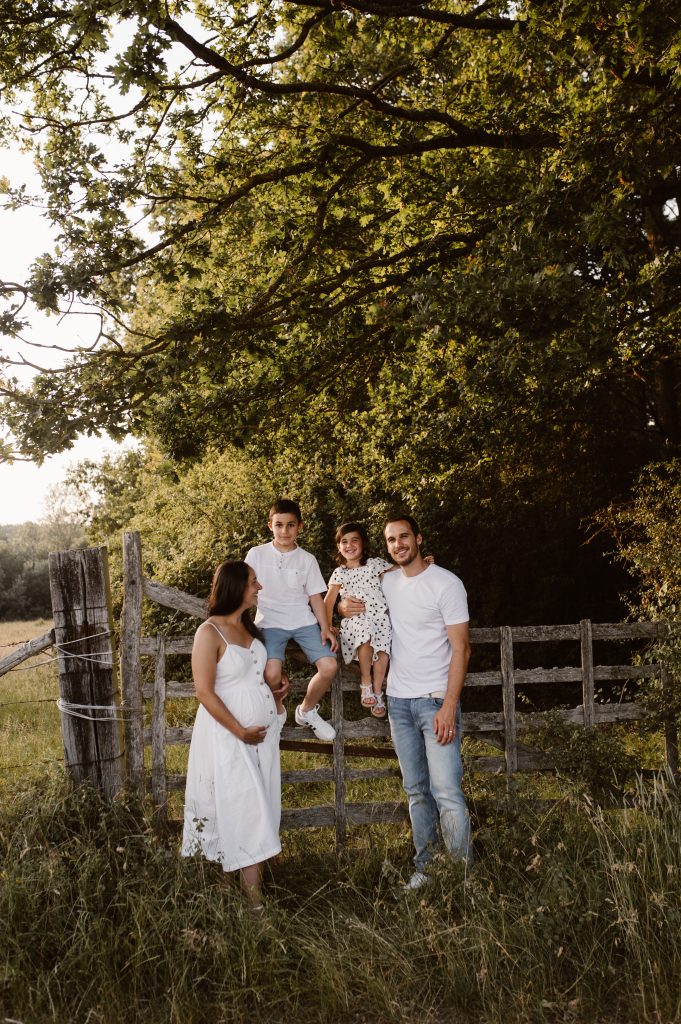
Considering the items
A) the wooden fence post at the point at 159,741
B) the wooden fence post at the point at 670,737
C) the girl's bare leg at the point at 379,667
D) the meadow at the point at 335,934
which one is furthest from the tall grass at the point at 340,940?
the wooden fence post at the point at 670,737

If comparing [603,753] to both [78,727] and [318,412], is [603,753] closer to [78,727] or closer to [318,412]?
[78,727]

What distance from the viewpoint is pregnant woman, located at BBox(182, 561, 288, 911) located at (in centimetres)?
455

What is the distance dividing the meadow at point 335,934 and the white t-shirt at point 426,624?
0.98m

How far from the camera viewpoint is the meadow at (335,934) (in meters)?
3.78

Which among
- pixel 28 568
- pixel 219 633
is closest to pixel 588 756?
pixel 219 633

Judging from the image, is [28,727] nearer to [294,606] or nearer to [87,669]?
[87,669]

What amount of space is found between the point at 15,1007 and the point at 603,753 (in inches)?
A: 158

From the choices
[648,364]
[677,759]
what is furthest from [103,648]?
[648,364]

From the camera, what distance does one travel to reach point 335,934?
4.12 m

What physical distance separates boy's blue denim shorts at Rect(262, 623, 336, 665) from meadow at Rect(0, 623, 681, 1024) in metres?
1.30

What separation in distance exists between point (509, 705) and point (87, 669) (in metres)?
2.99

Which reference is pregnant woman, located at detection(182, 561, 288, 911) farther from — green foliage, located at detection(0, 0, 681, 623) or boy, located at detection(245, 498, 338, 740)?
green foliage, located at detection(0, 0, 681, 623)

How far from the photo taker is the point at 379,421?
11.4m

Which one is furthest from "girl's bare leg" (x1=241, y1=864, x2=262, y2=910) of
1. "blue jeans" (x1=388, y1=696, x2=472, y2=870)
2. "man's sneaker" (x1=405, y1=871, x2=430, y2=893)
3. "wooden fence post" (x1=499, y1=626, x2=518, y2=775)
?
"wooden fence post" (x1=499, y1=626, x2=518, y2=775)
